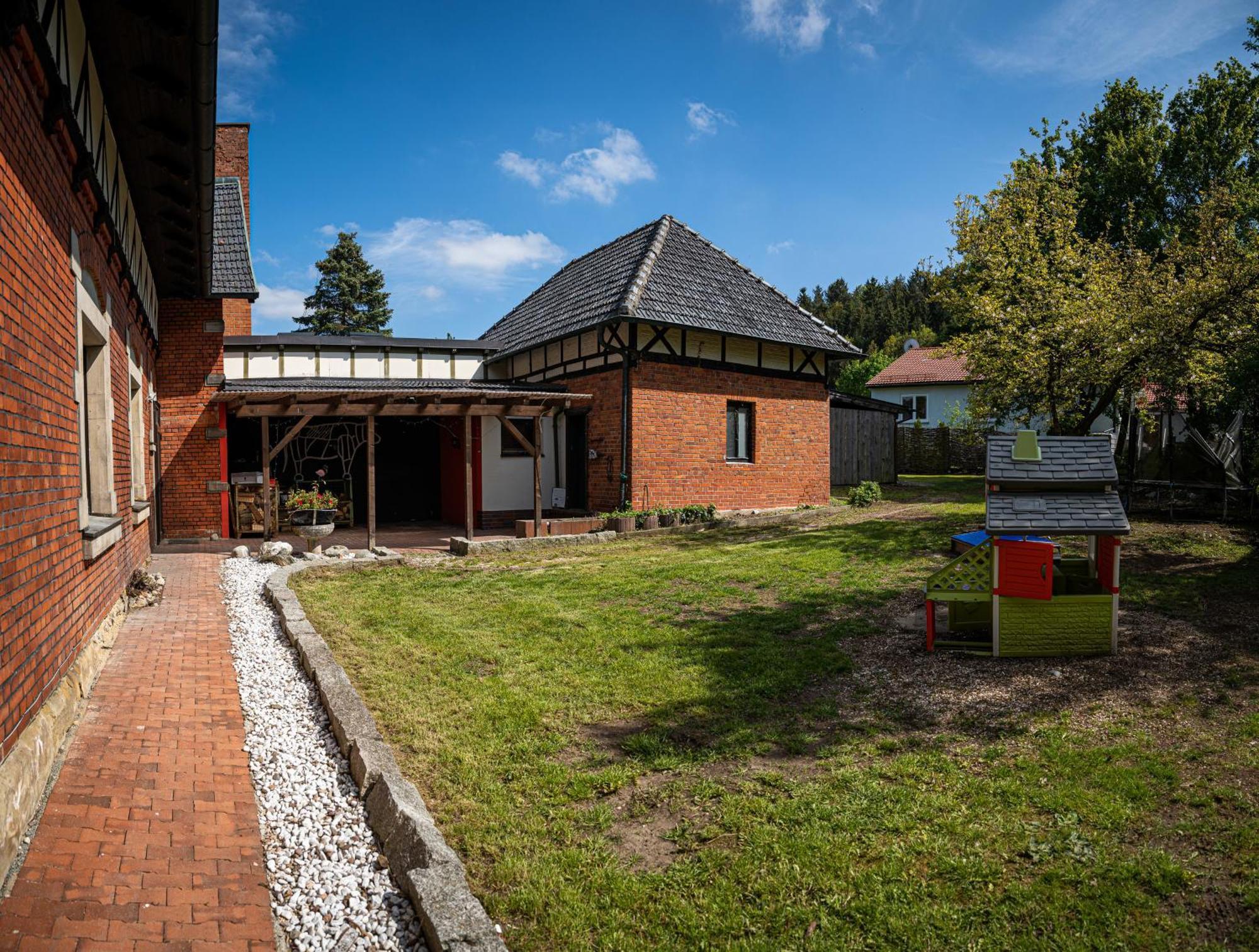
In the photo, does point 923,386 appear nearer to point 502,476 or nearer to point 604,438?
point 604,438

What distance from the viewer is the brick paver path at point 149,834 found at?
264cm

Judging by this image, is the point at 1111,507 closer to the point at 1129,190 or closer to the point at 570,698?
the point at 570,698

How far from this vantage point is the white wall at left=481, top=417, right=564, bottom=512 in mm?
15586

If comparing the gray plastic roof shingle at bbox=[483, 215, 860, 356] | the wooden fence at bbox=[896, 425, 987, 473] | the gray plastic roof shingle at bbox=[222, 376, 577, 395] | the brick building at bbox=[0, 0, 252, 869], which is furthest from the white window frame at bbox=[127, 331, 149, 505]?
the wooden fence at bbox=[896, 425, 987, 473]

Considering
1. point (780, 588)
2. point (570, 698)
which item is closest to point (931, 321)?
point (780, 588)

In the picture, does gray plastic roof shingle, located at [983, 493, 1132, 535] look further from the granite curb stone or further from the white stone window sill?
the white stone window sill

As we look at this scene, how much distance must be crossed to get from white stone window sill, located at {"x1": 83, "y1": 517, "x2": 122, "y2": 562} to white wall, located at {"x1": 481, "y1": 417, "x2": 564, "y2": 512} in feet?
32.3

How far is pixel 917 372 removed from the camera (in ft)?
126

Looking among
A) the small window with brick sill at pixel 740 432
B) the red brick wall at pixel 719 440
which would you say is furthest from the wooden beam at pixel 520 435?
the small window with brick sill at pixel 740 432

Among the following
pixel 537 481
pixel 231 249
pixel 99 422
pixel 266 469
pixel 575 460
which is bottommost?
pixel 537 481

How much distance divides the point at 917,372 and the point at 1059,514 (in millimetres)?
35022

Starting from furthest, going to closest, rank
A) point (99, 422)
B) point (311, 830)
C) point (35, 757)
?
1. point (99, 422)
2. point (311, 830)
3. point (35, 757)

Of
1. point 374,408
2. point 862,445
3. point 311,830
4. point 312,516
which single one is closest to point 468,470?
point 374,408

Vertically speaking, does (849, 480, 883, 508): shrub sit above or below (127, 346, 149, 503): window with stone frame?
below
